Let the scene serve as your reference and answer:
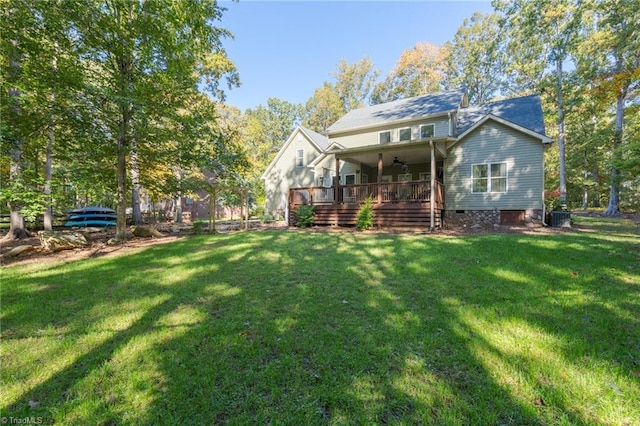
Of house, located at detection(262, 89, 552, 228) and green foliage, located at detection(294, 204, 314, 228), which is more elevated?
house, located at detection(262, 89, 552, 228)

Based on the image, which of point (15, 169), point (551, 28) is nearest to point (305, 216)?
point (15, 169)

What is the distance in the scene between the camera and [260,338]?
9.82ft

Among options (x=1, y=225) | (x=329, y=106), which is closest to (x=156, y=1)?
(x=1, y=225)

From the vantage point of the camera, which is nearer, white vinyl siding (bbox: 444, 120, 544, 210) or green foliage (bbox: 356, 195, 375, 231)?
green foliage (bbox: 356, 195, 375, 231)

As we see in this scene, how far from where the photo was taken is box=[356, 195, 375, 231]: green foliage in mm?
11602

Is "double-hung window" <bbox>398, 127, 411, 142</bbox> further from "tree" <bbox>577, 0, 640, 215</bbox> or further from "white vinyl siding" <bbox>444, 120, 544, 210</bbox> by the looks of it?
"tree" <bbox>577, 0, 640, 215</bbox>

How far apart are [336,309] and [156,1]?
32.1 feet

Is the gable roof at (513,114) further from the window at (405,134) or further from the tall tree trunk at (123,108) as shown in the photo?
the tall tree trunk at (123,108)

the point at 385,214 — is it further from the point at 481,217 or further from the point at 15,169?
the point at 15,169

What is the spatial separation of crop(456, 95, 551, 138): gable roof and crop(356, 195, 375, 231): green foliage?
237 inches

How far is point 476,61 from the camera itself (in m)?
25.4

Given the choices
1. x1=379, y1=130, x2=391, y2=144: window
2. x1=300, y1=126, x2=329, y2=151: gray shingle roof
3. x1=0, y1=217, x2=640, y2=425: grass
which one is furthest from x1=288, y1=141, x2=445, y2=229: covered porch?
x1=0, y1=217, x2=640, y2=425: grass

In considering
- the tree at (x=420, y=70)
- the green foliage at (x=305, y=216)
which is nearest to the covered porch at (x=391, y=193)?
the green foliage at (x=305, y=216)

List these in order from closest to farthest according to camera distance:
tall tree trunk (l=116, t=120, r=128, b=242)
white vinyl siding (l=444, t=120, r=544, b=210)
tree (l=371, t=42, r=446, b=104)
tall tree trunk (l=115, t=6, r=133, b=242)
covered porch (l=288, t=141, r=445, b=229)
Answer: tall tree trunk (l=115, t=6, r=133, b=242) → tall tree trunk (l=116, t=120, r=128, b=242) → covered porch (l=288, t=141, r=445, b=229) → white vinyl siding (l=444, t=120, r=544, b=210) → tree (l=371, t=42, r=446, b=104)
